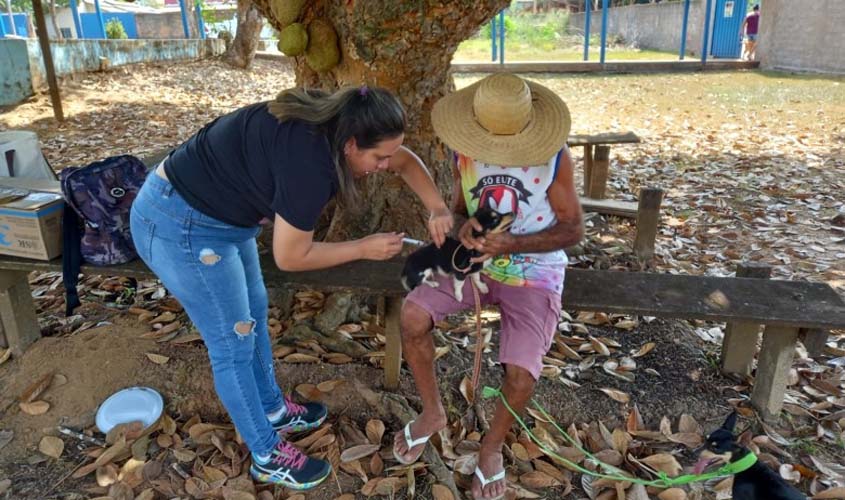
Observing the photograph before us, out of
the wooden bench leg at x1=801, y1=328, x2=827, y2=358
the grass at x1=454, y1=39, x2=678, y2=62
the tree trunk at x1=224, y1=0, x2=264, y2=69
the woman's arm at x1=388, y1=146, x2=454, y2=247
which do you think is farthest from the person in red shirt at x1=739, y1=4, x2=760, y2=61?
the woman's arm at x1=388, y1=146, x2=454, y2=247

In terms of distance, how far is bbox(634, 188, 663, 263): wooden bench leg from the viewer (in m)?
3.91

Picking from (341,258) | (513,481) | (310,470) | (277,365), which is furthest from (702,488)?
(277,365)

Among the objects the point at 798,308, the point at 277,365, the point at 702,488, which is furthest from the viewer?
the point at 277,365

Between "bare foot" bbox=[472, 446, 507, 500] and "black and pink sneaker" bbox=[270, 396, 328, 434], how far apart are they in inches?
26.4

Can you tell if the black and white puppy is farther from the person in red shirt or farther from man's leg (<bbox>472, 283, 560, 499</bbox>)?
the person in red shirt

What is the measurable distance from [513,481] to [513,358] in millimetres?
518

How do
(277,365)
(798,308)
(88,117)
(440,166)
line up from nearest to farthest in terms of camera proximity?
(798,308)
(277,365)
(440,166)
(88,117)

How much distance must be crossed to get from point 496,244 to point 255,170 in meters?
0.81

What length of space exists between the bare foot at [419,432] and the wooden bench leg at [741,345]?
135 cm

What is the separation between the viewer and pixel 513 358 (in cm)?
212

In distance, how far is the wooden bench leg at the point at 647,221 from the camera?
12.8 feet

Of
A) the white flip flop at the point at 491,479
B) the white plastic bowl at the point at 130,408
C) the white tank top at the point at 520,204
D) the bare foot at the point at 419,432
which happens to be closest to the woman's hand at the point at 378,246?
the white tank top at the point at 520,204

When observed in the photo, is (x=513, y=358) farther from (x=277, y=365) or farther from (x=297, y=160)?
(x=277, y=365)

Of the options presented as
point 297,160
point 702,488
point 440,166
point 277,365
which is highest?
point 297,160
